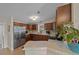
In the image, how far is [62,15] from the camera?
74.9 inches

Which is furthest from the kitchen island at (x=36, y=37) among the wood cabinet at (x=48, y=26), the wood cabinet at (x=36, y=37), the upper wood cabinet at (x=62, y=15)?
the upper wood cabinet at (x=62, y=15)

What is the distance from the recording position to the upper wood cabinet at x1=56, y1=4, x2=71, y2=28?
179cm

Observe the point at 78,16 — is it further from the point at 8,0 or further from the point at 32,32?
the point at 8,0

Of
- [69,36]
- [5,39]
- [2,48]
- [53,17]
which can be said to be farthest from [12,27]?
[69,36]

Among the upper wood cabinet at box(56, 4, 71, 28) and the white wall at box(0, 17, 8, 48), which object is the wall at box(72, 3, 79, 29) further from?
the white wall at box(0, 17, 8, 48)

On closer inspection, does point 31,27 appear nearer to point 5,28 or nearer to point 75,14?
point 5,28

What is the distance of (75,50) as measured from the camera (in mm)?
1184

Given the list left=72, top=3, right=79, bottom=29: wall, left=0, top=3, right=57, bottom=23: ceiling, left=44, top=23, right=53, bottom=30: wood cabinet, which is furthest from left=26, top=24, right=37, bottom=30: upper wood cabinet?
left=72, top=3, right=79, bottom=29: wall

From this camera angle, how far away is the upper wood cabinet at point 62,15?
1793 mm

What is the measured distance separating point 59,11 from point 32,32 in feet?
1.71

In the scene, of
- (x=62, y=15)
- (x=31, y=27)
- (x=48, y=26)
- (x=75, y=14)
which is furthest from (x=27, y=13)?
(x=75, y=14)

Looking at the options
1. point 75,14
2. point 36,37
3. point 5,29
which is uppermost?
point 75,14
